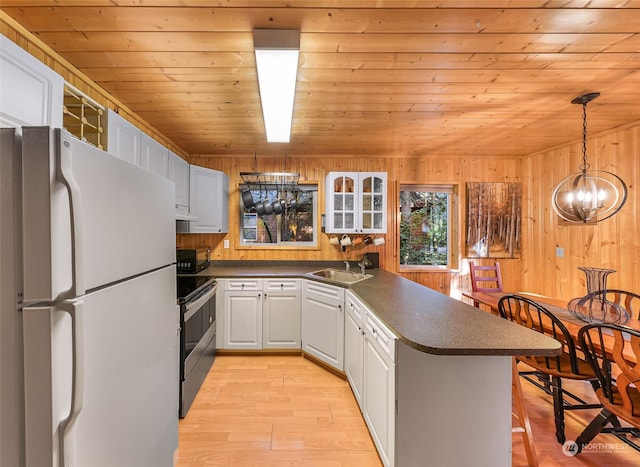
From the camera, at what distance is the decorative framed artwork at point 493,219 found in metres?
3.50

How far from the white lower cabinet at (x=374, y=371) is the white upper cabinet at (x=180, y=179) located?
1.79 metres

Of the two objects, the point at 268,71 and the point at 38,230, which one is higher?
the point at 268,71

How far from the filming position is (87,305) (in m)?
0.82

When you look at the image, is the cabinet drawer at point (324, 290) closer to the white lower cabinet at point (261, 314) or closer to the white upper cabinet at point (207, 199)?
the white lower cabinet at point (261, 314)

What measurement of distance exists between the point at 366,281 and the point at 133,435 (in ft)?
6.41

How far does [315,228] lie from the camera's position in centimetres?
361

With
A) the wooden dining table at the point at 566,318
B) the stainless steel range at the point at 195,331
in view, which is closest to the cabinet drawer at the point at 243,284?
the stainless steel range at the point at 195,331

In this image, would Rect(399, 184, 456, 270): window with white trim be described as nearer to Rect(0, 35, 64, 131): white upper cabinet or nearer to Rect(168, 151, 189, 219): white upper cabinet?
Rect(168, 151, 189, 219): white upper cabinet

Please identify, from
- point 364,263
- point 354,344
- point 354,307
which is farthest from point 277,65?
point 364,263

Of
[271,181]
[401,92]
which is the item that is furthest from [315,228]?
[401,92]

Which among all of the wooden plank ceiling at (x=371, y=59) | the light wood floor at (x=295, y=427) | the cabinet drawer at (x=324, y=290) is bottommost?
the light wood floor at (x=295, y=427)

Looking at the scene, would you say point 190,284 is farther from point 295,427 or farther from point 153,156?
point 295,427

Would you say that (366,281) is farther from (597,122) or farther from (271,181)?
(597,122)

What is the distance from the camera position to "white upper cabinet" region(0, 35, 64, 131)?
39.2 inches
